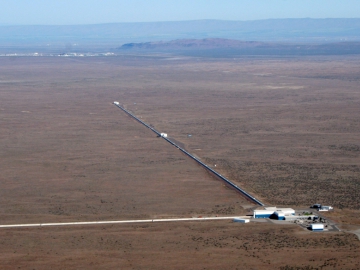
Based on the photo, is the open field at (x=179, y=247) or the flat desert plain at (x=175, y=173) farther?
the flat desert plain at (x=175, y=173)

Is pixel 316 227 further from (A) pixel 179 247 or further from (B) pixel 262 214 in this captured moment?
(A) pixel 179 247

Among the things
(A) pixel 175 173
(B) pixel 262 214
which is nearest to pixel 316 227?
(B) pixel 262 214

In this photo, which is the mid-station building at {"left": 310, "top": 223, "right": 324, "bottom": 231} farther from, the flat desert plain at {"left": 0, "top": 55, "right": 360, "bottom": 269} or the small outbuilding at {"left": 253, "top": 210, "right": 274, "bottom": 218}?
the small outbuilding at {"left": 253, "top": 210, "right": 274, "bottom": 218}

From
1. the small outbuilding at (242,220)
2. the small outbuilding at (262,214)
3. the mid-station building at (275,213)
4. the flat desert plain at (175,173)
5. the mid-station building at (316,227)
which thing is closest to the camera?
the flat desert plain at (175,173)

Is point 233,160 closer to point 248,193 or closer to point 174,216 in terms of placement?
point 248,193

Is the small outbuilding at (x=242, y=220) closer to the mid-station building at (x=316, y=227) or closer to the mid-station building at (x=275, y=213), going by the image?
the mid-station building at (x=275, y=213)

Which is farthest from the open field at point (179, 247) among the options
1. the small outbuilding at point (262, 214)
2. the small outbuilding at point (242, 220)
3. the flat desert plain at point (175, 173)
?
the small outbuilding at point (262, 214)

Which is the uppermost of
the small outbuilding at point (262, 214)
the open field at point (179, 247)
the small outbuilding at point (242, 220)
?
the small outbuilding at point (262, 214)

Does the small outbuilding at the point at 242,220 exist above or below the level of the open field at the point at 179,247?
above

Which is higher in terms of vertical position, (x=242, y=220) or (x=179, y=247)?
(x=242, y=220)

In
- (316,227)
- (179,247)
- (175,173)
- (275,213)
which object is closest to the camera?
(179,247)
